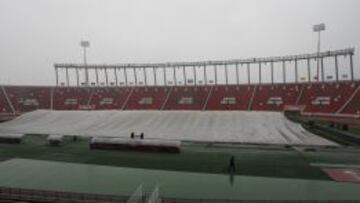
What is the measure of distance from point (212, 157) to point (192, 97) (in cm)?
3994

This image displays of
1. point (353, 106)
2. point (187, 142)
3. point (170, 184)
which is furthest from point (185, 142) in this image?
point (353, 106)

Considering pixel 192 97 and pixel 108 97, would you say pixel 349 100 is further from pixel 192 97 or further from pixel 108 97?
pixel 108 97

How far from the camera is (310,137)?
138ft

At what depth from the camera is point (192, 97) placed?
238 ft

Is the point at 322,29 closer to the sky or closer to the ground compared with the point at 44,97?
closer to the sky

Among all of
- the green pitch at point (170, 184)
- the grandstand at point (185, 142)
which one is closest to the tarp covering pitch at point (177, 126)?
the grandstand at point (185, 142)

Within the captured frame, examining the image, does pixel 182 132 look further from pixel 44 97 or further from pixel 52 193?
pixel 44 97

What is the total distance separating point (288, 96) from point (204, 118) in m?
19.7

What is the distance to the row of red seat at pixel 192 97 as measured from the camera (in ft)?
201

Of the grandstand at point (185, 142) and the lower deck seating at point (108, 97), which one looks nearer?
the grandstand at point (185, 142)

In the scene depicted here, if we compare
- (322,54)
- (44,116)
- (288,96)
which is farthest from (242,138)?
(322,54)

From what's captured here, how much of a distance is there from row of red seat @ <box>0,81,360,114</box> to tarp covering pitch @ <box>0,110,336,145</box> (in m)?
11.2

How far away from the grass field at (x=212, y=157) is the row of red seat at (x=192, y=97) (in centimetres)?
2558

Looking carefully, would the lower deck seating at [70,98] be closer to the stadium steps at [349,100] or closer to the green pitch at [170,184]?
the stadium steps at [349,100]
